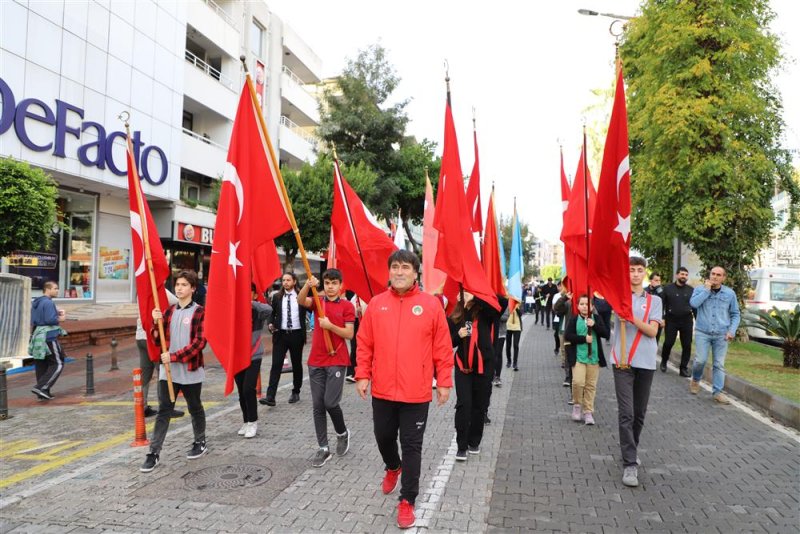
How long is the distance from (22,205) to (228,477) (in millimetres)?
8256

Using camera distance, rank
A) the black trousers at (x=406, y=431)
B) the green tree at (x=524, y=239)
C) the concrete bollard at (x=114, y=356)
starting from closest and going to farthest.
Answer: the black trousers at (x=406, y=431)
the concrete bollard at (x=114, y=356)
the green tree at (x=524, y=239)

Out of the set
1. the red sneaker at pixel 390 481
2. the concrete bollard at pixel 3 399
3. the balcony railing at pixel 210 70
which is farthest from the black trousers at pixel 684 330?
the balcony railing at pixel 210 70

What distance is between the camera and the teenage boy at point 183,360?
5.33 m

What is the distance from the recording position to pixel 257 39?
31.2 meters

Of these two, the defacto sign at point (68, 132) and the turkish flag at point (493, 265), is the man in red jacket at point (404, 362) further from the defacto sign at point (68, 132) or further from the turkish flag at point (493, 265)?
the defacto sign at point (68, 132)

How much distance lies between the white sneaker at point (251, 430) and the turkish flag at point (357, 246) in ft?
6.69

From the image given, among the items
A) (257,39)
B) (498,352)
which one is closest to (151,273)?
(498,352)

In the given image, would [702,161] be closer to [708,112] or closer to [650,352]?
[708,112]

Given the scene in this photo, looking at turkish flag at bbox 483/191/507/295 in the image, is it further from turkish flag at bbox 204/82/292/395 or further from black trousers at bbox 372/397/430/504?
black trousers at bbox 372/397/430/504

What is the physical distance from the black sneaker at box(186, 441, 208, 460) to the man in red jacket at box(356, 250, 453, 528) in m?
2.26

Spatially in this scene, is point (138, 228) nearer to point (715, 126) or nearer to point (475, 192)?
point (475, 192)

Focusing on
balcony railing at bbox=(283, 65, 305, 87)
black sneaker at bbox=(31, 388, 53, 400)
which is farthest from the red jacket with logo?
balcony railing at bbox=(283, 65, 305, 87)

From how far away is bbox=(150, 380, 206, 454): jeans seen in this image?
529 cm

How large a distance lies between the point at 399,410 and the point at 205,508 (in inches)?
65.9
